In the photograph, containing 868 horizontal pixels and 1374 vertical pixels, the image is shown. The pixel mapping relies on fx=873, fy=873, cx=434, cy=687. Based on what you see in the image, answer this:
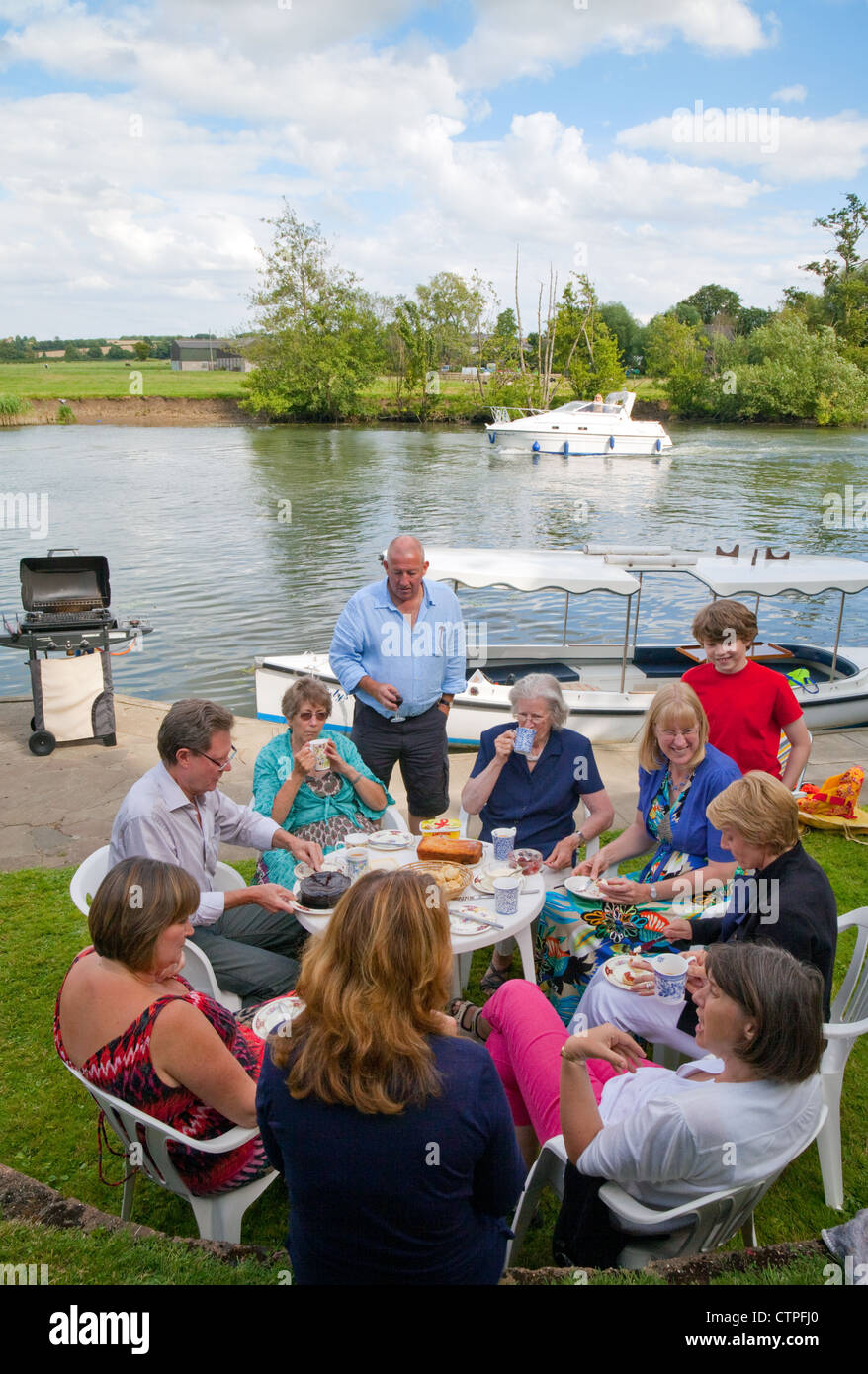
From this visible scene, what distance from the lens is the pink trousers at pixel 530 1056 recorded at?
276 centimetres

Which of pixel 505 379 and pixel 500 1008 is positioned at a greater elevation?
pixel 505 379

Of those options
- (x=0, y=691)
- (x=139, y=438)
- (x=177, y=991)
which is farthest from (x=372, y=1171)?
(x=139, y=438)

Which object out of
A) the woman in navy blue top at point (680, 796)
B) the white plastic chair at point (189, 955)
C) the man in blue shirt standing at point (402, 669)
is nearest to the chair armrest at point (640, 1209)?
the woman in navy blue top at point (680, 796)

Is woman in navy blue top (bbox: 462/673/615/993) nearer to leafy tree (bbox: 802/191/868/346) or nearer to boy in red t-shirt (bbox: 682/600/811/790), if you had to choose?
boy in red t-shirt (bbox: 682/600/811/790)

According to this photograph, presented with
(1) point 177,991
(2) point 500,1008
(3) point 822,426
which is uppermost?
(3) point 822,426

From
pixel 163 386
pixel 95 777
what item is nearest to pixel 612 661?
pixel 95 777

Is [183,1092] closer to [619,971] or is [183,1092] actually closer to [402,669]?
[619,971]

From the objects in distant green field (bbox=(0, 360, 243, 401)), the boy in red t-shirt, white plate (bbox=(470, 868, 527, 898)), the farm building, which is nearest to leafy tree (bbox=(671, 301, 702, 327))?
the farm building

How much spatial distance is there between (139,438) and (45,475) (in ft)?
52.3

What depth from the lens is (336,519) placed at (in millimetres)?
27406

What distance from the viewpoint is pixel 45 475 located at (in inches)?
1374

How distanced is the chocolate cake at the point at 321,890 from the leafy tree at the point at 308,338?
5967 cm
